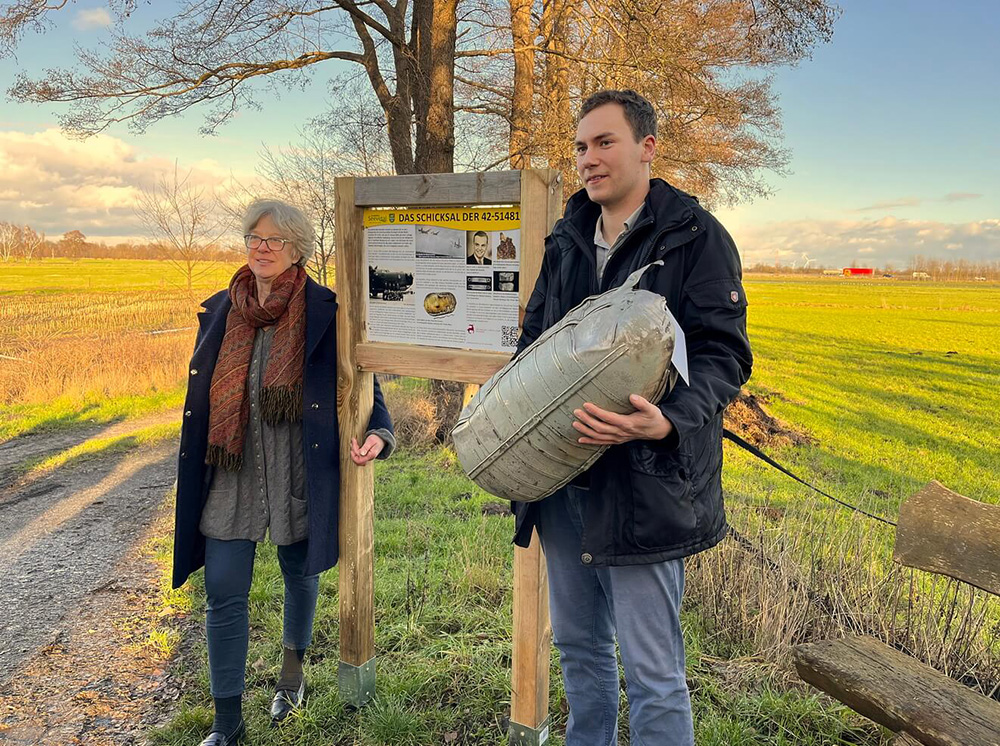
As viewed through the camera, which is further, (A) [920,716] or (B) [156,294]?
(B) [156,294]

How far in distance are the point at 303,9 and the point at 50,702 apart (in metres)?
9.18

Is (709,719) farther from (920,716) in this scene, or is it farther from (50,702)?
(50,702)

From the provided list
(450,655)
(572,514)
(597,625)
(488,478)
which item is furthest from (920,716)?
(450,655)

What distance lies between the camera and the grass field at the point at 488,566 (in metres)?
3.08

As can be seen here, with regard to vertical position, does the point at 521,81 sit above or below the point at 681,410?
above

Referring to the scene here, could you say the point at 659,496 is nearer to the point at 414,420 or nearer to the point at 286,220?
the point at 286,220

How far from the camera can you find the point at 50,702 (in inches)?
132

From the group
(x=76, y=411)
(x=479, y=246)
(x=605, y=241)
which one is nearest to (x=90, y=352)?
(x=76, y=411)

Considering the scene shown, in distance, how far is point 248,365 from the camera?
2811 millimetres

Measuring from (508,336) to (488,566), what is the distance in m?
2.39

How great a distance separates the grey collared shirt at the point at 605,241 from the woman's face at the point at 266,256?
1.36 m

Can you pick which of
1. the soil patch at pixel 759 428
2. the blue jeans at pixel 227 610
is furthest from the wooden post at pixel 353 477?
the soil patch at pixel 759 428

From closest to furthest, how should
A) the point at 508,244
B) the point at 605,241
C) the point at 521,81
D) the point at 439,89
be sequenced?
the point at 605,241 → the point at 508,244 → the point at 439,89 → the point at 521,81

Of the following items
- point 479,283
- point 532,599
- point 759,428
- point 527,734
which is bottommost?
point 759,428
